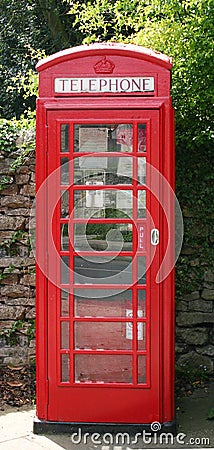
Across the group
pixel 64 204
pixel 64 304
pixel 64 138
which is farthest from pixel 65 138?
pixel 64 304

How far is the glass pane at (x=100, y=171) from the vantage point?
408cm

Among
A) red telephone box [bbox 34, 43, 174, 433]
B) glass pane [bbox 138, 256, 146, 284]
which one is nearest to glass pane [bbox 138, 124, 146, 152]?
red telephone box [bbox 34, 43, 174, 433]

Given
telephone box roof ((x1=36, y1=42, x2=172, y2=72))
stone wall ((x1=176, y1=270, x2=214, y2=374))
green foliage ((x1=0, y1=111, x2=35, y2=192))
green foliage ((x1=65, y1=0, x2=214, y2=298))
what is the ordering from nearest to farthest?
telephone box roof ((x1=36, y1=42, x2=172, y2=72))
green foliage ((x1=65, y1=0, x2=214, y2=298))
green foliage ((x1=0, y1=111, x2=35, y2=192))
stone wall ((x1=176, y1=270, x2=214, y2=374))

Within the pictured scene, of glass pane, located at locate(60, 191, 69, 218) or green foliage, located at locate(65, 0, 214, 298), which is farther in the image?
green foliage, located at locate(65, 0, 214, 298)

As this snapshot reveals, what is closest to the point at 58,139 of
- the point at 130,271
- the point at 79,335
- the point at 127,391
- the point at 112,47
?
the point at 112,47

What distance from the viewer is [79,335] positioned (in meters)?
4.20

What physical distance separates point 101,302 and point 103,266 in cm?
23

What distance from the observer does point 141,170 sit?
159 inches

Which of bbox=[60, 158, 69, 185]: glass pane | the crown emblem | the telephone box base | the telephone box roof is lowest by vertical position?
the telephone box base

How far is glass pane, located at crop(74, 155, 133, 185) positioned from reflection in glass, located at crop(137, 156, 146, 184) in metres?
0.06

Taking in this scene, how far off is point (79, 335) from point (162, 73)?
5.46 feet

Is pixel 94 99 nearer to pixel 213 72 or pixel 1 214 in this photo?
pixel 213 72

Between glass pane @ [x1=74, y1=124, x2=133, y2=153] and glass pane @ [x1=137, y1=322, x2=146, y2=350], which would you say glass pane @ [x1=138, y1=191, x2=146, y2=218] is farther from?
glass pane @ [x1=137, y1=322, x2=146, y2=350]

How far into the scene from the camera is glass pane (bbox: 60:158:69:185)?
4.08m
